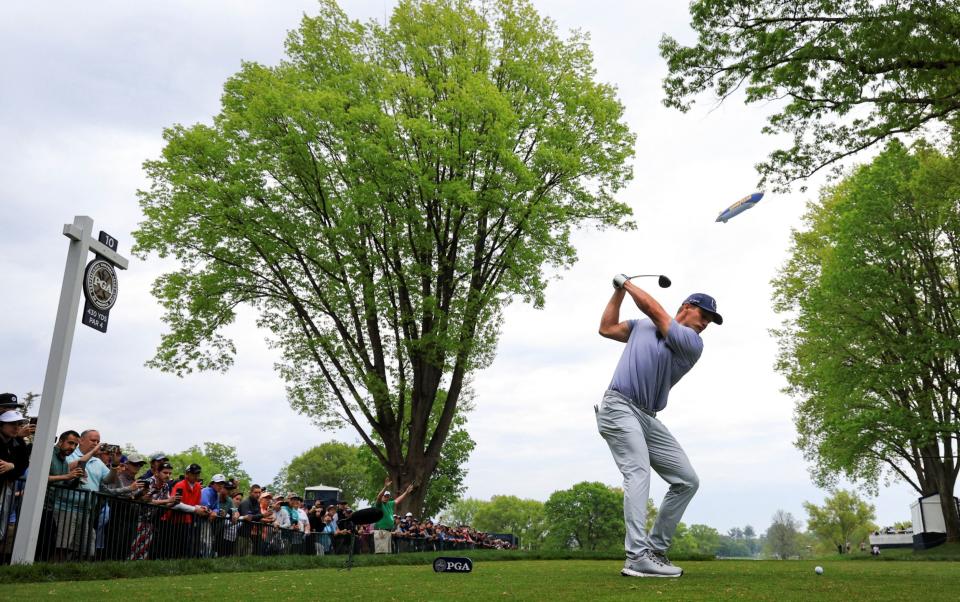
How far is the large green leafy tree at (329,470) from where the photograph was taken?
89.6 m

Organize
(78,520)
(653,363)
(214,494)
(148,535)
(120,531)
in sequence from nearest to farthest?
1. (653,363)
2. (78,520)
3. (120,531)
4. (148,535)
5. (214,494)

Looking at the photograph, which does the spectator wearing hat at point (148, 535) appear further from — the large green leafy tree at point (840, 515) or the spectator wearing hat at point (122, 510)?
the large green leafy tree at point (840, 515)

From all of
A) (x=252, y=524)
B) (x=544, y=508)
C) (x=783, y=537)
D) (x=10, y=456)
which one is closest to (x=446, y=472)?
(x=252, y=524)

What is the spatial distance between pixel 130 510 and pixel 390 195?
13.3 m

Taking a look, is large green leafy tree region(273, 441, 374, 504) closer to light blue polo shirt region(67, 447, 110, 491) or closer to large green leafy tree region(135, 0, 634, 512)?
large green leafy tree region(135, 0, 634, 512)

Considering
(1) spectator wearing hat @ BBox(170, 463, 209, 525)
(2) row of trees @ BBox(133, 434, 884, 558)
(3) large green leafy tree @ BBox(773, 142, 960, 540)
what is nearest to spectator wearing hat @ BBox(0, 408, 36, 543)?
(1) spectator wearing hat @ BBox(170, 463, 209, 525)

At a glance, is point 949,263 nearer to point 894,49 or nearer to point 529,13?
point 529,13

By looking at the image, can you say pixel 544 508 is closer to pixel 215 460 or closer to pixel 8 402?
pixel 215 460

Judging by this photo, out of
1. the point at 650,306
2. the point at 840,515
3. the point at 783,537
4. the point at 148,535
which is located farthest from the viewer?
the point at 783,537

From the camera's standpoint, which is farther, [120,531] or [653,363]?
[120,531]

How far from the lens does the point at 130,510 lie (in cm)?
1011

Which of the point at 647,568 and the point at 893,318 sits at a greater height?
the point at 893,318

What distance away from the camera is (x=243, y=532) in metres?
13.9

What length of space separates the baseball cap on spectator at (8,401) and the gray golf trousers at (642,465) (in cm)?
695
